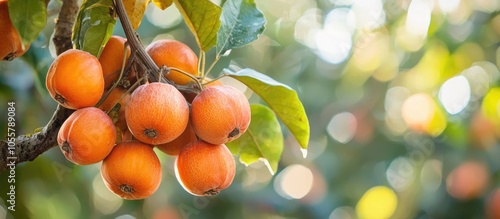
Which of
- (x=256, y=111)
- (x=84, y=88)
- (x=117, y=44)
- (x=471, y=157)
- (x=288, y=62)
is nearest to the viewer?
(x=84, y=88)

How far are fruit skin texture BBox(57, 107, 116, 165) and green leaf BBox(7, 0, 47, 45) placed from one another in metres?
0.13

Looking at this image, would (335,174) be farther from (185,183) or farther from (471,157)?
(185,183)

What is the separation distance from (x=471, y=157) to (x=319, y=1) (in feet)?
2.91

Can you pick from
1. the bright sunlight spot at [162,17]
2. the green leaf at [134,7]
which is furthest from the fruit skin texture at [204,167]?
the bright sunlight spot at [162,17]

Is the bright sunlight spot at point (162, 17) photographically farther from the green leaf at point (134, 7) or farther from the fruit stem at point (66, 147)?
the fruit stem at point (66, 147)

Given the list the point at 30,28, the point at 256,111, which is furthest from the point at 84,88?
the point at 256,111

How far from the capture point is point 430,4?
264cm

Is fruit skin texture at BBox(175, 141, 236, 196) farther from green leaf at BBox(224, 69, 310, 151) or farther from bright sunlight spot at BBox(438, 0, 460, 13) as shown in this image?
bright sunlight spot at BBox(438, 0, 460, 13)

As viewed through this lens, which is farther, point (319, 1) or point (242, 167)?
point (319, 1)

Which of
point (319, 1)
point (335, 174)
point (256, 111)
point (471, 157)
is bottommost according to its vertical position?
point (335, 174)

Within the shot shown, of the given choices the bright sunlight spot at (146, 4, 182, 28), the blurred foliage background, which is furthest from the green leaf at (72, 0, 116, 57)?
the bright sunlight spot at (146, 4, 182, 28)

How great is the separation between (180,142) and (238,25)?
208 mm

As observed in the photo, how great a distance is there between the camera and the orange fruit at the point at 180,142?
1.02 metres

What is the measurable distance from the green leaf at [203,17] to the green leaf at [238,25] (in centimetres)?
1
